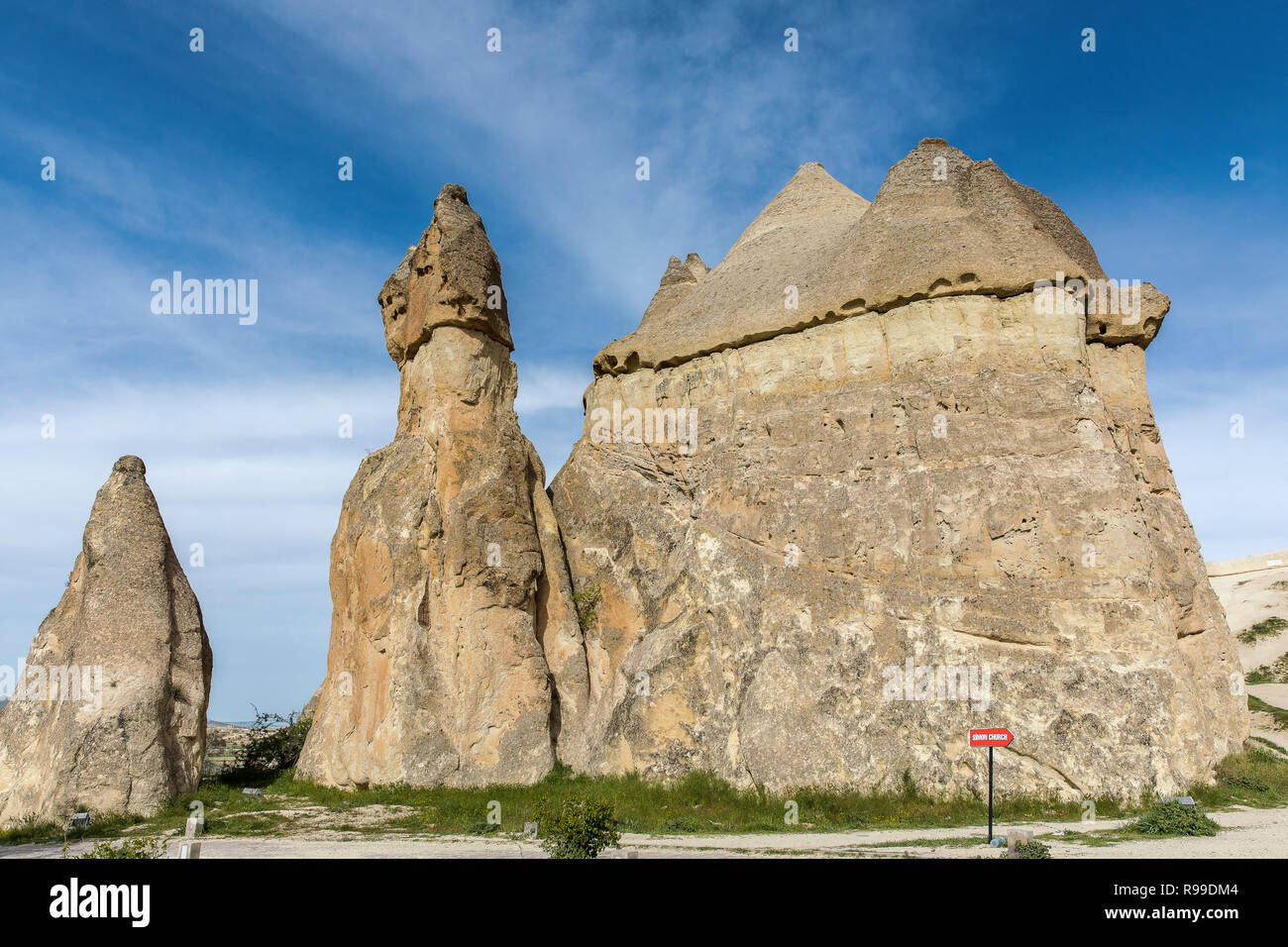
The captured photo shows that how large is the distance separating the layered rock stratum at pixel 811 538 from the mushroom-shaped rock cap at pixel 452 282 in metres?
0.09

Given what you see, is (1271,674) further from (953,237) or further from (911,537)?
(953,237)

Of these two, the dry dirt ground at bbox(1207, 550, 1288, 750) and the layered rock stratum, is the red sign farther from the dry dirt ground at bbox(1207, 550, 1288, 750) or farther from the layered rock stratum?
the dry dirt ground at bbox(1207, 550, 1288, 750)

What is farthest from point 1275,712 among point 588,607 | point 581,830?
point 581,830

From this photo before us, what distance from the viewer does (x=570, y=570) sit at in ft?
74.6

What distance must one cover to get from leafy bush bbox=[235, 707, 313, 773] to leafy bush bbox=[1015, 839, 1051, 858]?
65.4 ft

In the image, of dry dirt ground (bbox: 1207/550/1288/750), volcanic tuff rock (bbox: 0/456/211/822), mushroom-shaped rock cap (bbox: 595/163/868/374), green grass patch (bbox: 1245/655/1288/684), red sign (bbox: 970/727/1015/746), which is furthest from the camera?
green grass patch (bbox: 1245/655/1288/684)

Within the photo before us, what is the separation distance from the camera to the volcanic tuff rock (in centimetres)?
1655

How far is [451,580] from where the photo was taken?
20703 millimetres

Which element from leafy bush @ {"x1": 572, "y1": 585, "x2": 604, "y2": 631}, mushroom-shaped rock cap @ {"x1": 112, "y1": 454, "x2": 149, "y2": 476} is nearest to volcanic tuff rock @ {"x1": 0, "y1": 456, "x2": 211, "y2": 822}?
mushroom-shaped rock cap @ {"x1": 112, "y1": 454, "x2": 149, "y2": 476}

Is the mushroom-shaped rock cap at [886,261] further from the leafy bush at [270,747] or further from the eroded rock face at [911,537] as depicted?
the leafy bush at [270,747]

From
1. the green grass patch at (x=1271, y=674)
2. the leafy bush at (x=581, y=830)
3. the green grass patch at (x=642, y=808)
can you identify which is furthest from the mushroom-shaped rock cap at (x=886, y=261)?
the green grass patch at (x=1271, y=674)
